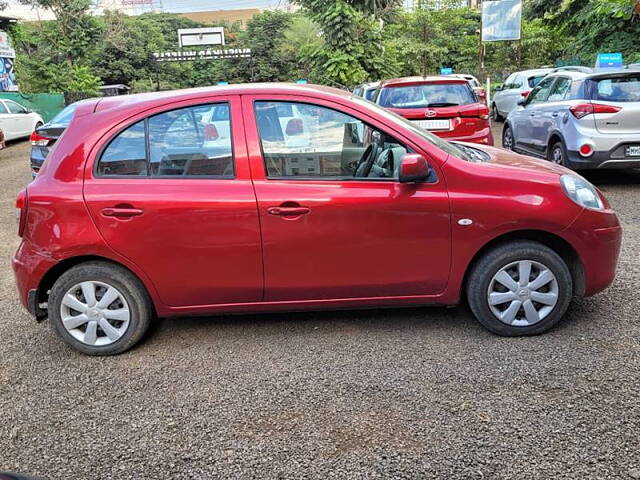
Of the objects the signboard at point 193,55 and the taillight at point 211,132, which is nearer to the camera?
the taillight at point 211,132

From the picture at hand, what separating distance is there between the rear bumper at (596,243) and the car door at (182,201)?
2.03 meters

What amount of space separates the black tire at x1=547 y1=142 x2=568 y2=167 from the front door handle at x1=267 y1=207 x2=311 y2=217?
5.92 meters

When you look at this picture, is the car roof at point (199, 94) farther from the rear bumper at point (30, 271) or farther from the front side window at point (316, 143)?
the rear bumper at point (30, 271)

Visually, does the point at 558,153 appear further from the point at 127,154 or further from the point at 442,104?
the point at 127,154

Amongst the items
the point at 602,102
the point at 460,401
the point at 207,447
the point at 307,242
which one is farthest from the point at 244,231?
the point at 602,102

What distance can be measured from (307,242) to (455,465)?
1599 millimetres

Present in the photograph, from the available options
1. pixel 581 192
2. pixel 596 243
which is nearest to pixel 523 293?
pixel 596 243

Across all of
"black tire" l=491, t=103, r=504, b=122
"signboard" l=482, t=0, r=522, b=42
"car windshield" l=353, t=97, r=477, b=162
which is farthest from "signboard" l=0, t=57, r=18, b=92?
"car windshield" l=353, t=97, r=477, b=162

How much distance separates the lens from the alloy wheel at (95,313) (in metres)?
Answer: 3.87

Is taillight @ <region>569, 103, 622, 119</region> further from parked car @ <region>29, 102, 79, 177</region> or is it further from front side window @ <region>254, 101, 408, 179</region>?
parked car @ <region>29, 102, 79, 177</region>

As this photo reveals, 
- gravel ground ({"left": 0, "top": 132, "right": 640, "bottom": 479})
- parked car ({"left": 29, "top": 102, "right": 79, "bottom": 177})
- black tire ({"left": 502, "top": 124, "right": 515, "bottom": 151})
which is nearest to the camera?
gravel ground ({"left": 0, "top": 132, "right": 640, "bottom": 479})

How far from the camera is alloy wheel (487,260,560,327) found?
12.6 feet

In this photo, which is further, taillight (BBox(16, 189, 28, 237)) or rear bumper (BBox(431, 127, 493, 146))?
rear bumper (BBox(431, 127, 493, 146))

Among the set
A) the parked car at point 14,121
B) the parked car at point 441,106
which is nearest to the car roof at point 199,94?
the parked car at point 441,106
